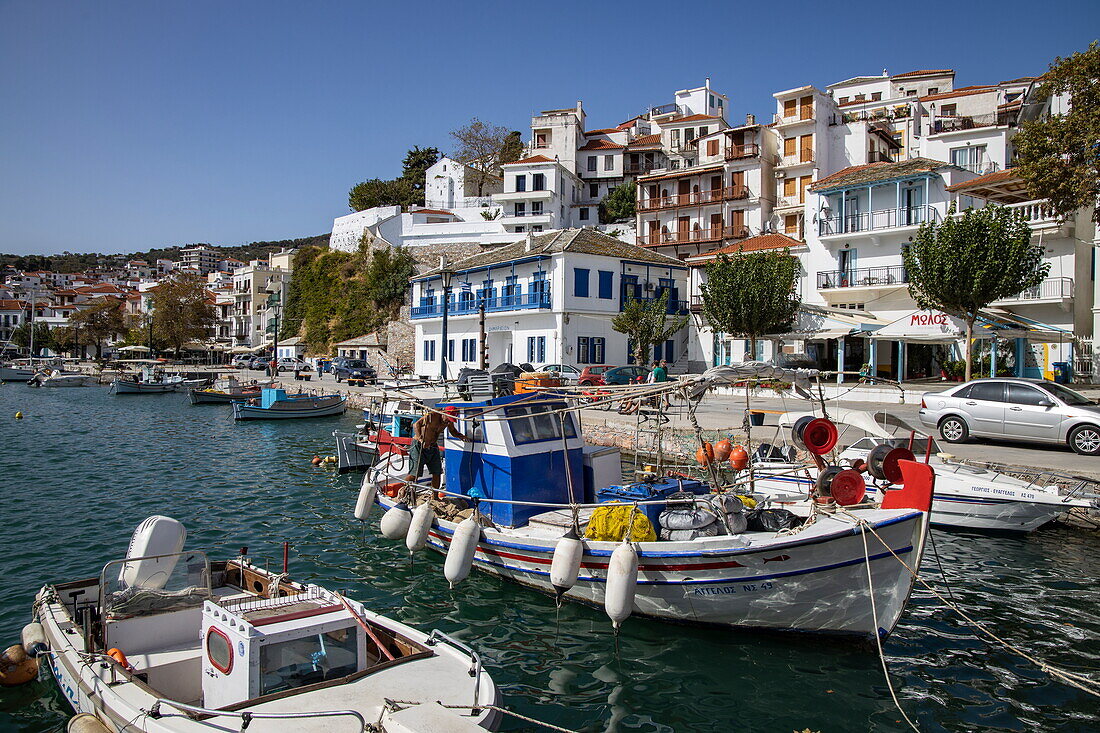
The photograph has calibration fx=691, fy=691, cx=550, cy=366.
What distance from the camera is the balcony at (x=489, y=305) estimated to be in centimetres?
3688

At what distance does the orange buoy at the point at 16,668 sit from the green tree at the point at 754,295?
28.6 meters

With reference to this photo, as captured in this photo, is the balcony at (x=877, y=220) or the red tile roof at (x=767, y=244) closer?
the balcony at (x=877, y=220)

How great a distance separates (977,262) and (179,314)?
77.8 metres

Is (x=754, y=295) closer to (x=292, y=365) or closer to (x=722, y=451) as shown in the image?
(x=722, y=451)

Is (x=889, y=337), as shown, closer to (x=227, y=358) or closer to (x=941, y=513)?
(x=941, y=513)

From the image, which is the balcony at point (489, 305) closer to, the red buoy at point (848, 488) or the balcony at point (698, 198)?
the balcony at point (698, 198)

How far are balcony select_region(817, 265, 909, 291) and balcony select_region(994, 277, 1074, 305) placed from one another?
5.51 metres

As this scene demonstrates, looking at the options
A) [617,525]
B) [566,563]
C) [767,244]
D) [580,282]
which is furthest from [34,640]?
[767,244]

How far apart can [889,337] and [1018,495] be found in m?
17.4

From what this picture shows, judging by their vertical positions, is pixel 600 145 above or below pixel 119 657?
above

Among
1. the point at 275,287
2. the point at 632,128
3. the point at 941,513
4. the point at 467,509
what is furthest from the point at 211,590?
the point at 275,287

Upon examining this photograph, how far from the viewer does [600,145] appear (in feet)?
215

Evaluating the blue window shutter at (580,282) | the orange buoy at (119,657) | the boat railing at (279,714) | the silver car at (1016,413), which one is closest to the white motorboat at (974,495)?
the silver car at (1016,413)

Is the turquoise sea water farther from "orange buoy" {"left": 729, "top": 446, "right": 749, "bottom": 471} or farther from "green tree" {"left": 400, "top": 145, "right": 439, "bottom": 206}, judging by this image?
"green tree" {"left": 400, "top": 145, "right": 439, "bottom": 206}
